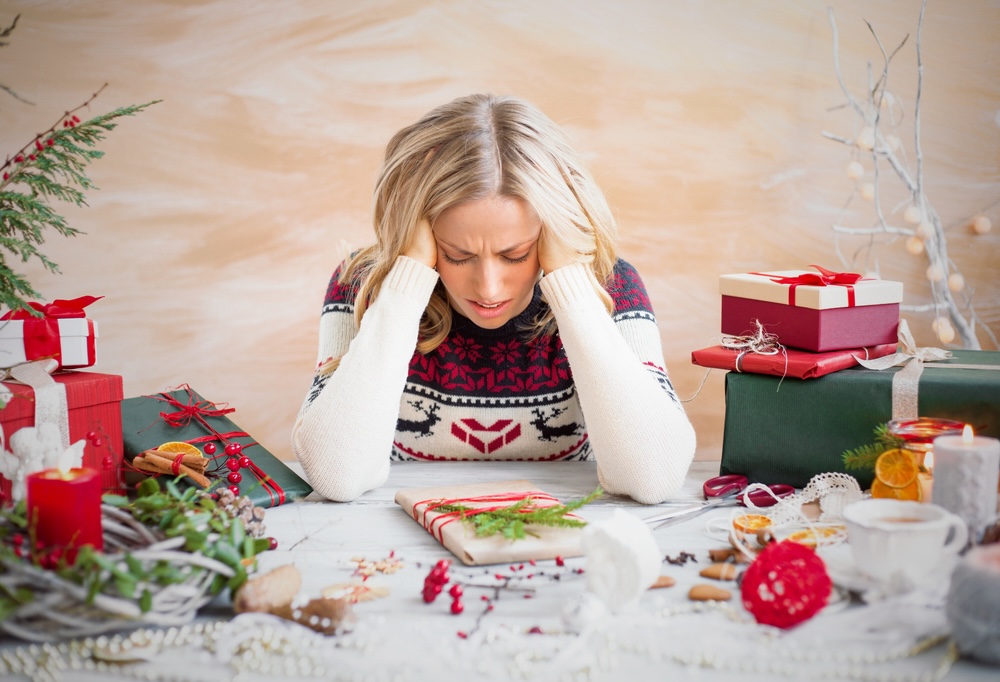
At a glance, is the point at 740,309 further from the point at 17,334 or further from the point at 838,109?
the point at 838,109

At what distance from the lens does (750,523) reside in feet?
3.87

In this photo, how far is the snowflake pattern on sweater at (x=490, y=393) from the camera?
171 cm

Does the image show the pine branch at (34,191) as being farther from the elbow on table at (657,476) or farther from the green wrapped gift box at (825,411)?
the green wrapped gift box at (825,411)

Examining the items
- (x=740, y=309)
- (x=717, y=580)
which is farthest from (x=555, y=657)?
(x=740, y=309)

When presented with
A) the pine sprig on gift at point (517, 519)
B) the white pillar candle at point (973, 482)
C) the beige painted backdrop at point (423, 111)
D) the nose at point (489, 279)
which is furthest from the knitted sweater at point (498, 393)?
the beige painted backdrop at point (423, 111)

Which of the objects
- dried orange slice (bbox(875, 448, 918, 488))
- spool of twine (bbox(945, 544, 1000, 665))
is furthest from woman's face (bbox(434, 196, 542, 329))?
spool of twine (bbox(945, 544, 1000, 665))

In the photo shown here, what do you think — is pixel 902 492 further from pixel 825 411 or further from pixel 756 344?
pixel 756 344

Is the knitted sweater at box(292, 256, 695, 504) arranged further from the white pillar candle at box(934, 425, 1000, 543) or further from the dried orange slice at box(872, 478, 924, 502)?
the white pillar candle at box(934, 425, 1000, 543)

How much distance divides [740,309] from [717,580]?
632 millimetres

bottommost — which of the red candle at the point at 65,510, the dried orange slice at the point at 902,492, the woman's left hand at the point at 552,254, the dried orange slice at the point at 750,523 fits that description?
the dried orange slice at the point at 750,523

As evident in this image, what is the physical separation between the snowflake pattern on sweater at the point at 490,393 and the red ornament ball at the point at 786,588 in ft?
2.75

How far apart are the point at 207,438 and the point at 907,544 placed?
1.03 metres

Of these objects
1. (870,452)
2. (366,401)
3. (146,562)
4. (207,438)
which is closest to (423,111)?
(366,401)

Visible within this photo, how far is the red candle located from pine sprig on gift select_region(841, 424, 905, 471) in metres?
0.99
